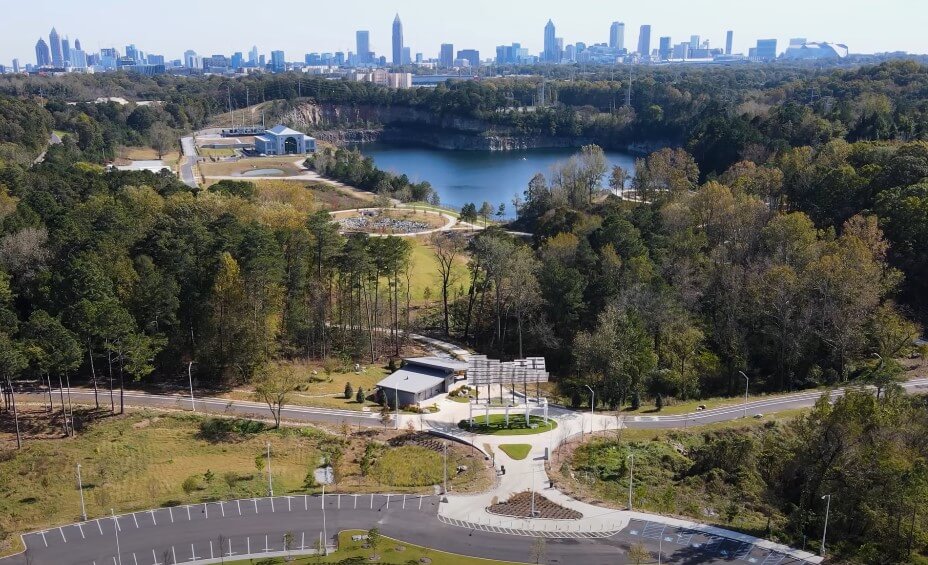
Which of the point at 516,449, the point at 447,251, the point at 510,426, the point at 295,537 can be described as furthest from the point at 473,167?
the point at 295,537

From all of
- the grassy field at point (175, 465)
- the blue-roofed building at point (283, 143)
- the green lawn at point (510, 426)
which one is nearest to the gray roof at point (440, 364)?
the green lawn at point (510, 426)

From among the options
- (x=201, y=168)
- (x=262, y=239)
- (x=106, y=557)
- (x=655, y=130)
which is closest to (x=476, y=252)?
(x=262, y=239)

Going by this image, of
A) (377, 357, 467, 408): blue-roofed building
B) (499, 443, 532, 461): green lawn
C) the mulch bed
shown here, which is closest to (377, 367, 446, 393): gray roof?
(377, 357, 467, 408): blue-roofed building

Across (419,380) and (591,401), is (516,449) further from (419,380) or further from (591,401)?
(419,380)

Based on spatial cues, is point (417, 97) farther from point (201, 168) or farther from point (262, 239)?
point (262, 239)

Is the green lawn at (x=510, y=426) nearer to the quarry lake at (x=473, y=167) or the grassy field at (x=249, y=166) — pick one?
the quarry lake at (x=473, y=167)
